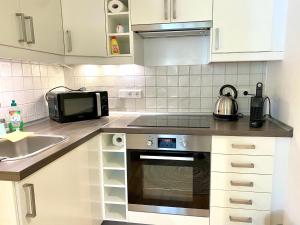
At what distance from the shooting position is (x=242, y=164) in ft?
5.17

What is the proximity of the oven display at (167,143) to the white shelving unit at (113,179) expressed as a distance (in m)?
0.27

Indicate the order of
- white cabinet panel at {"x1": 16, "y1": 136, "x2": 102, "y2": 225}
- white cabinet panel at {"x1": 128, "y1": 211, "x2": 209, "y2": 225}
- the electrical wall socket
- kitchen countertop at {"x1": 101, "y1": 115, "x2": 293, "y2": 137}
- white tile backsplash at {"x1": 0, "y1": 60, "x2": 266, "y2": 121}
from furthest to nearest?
the electrical wall socket
white tile backsplash at {"x1": 0, "y1": 60, "x2": 266, "y2": 121}
white cabinet panel at {"x1": 128, "y1": 211, "x2": 209, "y2": 225}
kitchen countertop at {"x1": 101, "y1": 115, "x2": 293, "y2": 137}
white cabinet panel at {"x1": 16, "y1": 136, "x2": 102, "y2": 225}

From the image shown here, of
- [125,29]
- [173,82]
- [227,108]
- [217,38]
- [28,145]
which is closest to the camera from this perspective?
[28,145]

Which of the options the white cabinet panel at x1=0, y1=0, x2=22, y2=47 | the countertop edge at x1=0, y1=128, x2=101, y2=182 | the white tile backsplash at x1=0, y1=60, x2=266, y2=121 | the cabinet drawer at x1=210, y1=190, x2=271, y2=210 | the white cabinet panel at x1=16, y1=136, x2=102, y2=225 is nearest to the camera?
the countertop edge at x1=0, y1=128, x2=101, y2=182

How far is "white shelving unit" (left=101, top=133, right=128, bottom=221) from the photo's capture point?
1769mm

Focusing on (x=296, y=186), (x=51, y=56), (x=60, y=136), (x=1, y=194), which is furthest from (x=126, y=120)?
(x=296, y=186)

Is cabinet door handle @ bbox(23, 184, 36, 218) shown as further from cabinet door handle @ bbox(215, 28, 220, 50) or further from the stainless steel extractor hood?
cabinet door handle @ bbox(215, 28, 220, 50)

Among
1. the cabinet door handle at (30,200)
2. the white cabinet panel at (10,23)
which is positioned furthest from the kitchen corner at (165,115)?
the cabinet door handle at (30,200)

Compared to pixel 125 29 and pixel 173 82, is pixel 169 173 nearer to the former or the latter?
pixel 173 82

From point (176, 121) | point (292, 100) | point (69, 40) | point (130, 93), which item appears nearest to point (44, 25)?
point (69, 40)

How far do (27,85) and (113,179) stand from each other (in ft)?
3.36

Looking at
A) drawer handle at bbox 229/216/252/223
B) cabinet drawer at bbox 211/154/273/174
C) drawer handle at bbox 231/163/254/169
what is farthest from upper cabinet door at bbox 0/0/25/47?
drawer handle at bbox 229/216/252/223

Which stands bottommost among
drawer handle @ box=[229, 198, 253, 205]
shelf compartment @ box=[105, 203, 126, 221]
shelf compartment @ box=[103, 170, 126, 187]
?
shelf compartment @ box=[105, 203, 126, 221]

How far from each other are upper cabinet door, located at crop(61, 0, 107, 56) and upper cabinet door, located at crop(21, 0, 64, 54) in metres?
0.06
